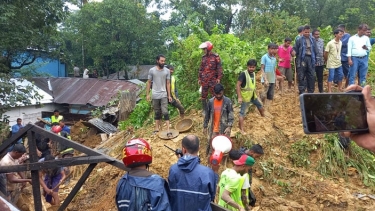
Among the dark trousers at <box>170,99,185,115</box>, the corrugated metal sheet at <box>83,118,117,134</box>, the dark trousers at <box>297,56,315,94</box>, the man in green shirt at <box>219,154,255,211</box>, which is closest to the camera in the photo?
the man in green shirt at <box>219,154,255,211</box>

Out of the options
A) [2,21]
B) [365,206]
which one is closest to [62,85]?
[2,21]

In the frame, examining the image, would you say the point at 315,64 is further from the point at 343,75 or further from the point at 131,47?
the point at 131,47

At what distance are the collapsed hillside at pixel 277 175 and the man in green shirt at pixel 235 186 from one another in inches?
98.1

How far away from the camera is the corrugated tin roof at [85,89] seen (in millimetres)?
16969

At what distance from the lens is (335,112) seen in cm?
160

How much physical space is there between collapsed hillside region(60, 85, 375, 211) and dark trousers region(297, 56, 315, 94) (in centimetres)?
73

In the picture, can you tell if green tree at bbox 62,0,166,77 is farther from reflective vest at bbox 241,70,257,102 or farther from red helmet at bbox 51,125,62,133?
reflective vest at bbox 241,70,257,102

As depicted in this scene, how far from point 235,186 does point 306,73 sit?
527 cm

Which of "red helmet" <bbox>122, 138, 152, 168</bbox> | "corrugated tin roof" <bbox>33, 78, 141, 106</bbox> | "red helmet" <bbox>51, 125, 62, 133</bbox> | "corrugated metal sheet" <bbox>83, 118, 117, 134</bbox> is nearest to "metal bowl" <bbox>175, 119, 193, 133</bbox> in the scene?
Result: "red helmet" <bbox>51, 125, 62, 133</bbox>

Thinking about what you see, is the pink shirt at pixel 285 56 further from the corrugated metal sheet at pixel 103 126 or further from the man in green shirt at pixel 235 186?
the corrugated metal sheet at pixel 103 126

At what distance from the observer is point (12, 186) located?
5.43 meters

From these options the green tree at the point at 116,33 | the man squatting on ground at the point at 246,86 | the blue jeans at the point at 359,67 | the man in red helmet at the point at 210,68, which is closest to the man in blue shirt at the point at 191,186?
the man squatting on ground at the point at 246,86

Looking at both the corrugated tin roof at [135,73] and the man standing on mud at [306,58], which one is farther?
the corrugated tin roof at [135,73]

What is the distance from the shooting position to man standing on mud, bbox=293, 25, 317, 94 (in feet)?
26.2
